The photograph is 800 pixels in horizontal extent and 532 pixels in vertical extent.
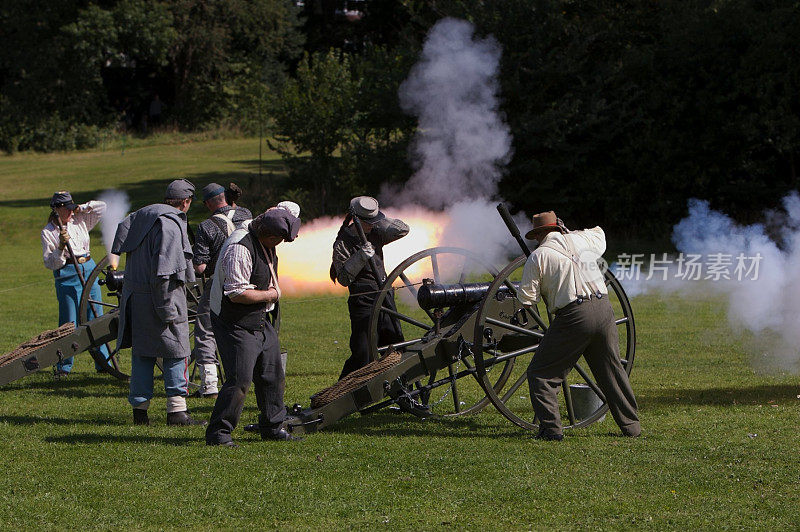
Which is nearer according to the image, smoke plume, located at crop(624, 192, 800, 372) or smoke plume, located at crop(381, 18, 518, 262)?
smoke plume, located at crop(624, 192, 800, 372)

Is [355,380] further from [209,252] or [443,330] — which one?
[209,252]

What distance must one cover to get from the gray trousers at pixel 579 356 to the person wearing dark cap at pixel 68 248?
16.1 feet

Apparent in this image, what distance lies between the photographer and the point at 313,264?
1102 centimetres

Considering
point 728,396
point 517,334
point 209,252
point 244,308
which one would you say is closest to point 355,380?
point 244,308

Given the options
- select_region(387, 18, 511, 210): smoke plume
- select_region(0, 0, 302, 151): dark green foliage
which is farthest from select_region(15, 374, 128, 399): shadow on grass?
select_region(0, 0, 302, 151): dark green foliage

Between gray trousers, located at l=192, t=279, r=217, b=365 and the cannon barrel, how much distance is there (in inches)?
80.5

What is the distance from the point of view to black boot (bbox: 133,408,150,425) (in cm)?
781

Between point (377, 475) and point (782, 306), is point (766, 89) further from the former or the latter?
point (377, 475)

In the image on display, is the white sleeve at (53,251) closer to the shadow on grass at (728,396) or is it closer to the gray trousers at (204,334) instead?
the gray trousers at (204,334)

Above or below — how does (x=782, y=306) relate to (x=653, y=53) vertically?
below

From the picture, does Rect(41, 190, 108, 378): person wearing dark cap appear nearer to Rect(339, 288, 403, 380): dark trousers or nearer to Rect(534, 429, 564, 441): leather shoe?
Rect(339, 288, 403, 380): dark trousers

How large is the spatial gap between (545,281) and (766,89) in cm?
1593

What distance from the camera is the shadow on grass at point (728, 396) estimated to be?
852cm

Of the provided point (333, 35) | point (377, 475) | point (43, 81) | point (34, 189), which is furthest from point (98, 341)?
point (333, 35)
